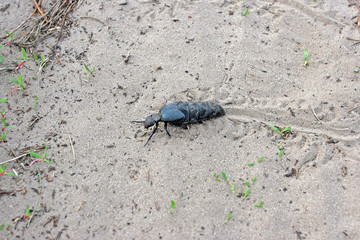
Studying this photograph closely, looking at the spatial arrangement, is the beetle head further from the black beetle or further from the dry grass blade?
the dry grass blade

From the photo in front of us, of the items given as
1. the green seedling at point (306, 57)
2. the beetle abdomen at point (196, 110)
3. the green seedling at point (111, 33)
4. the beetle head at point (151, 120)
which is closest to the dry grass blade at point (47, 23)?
the green seedling at point (111, 33)

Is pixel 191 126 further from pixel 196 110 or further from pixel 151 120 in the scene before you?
pixel 151 120

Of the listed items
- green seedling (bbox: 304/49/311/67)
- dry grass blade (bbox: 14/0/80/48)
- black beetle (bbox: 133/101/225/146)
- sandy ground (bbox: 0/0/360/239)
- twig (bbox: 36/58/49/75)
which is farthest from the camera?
dry grass blade (bbox: 14/0/80/48)

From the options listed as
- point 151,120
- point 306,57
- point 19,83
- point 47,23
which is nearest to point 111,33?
point 47,23

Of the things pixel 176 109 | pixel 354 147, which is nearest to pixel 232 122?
pixel 176 109

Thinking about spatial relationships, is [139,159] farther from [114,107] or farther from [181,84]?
[181,84]

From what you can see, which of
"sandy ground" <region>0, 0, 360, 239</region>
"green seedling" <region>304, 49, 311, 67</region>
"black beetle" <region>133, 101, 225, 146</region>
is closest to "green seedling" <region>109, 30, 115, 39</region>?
"sandy ground" <region>0, 0, 360, 239</region>
